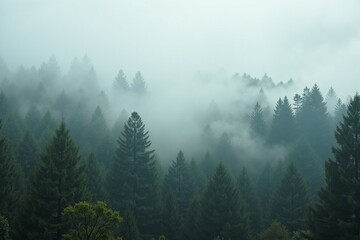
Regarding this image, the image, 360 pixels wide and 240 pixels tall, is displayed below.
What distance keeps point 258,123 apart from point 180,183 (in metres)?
44.2

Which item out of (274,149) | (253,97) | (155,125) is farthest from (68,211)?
(253,97)

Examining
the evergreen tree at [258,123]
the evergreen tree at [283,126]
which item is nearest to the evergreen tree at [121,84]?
the evergreen tree at [258,123]

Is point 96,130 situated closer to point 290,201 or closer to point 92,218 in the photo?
point 290,201

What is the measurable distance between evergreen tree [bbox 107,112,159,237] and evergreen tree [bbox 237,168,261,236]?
14.2 metres

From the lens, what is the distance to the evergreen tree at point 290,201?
55.5m

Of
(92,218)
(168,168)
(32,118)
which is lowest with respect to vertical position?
(92,218)

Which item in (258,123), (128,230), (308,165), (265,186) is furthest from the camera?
(258,123)

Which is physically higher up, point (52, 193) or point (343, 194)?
point (52, 193)

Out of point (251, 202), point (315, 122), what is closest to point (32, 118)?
point (251, 202)

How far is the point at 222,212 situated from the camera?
5003 cm

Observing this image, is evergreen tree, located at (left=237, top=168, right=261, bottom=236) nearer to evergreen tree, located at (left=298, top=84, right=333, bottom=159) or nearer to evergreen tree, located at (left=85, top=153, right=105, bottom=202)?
evergreen tree, located at (left=85, top=153, right=105, bottom=202)

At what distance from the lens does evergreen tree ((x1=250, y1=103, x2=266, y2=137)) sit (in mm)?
101731

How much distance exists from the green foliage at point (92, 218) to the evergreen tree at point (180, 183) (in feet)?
129

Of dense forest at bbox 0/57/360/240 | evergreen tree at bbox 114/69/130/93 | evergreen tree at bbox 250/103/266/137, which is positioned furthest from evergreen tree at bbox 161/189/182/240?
evergreen tree at bbox 114/69/130/93
